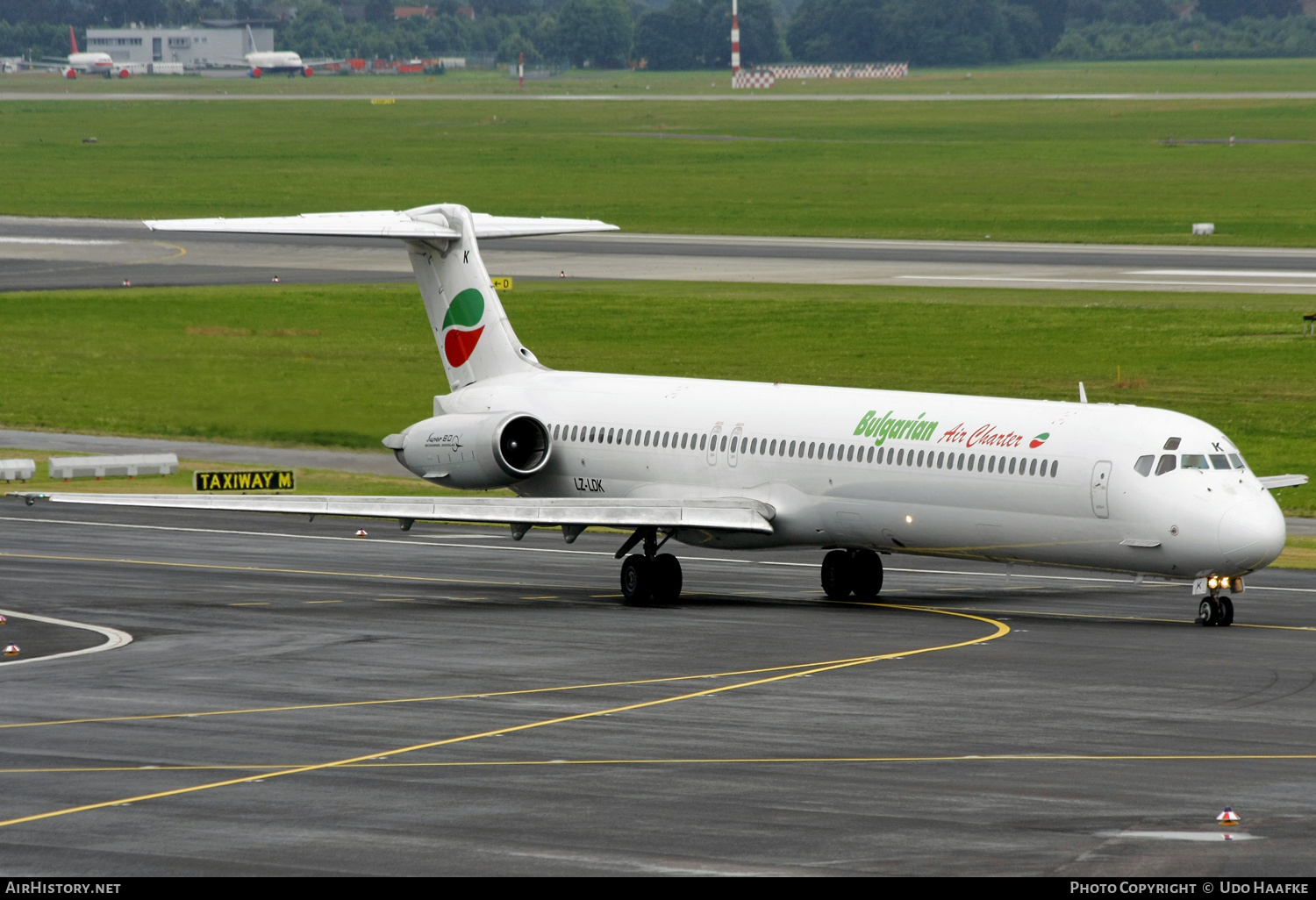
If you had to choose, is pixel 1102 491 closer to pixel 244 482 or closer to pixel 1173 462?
pixel 1173 462

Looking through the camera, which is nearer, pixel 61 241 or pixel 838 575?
pixel 838 575

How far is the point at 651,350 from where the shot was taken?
73.5 metres

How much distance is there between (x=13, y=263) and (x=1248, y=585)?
245 ft

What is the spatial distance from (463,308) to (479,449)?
467 cm

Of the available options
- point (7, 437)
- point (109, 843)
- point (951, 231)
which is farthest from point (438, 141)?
point (109, 843)

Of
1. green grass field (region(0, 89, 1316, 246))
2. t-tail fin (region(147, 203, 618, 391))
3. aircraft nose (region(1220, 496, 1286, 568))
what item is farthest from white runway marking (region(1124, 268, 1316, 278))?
aircraft nose (region(1220, 496, 1286, 568))

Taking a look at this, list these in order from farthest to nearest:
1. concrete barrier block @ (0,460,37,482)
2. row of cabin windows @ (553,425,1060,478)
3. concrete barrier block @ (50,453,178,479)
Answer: concrete barrier block @ (0,460,37,482), concrete barrier block @ (50,453,178,479), row of cabin windows @ (553,425,1060,478)

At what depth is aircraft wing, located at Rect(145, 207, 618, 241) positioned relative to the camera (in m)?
39.9

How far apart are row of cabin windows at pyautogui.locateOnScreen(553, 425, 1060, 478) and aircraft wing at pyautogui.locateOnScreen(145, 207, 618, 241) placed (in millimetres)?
4845

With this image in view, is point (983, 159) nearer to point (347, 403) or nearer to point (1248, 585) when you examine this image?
point (347, 403)

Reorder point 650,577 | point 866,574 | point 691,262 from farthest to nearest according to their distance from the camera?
1. point 691,262
2. point 866,574
3. point 650,577

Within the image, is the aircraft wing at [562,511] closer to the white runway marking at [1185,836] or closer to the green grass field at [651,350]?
the white runway marking at [1185,836]

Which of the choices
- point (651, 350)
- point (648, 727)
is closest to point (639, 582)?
point (648, 727)

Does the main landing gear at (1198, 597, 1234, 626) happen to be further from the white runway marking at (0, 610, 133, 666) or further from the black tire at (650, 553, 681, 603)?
the white runway marking at (0, 610, 133, 666)
